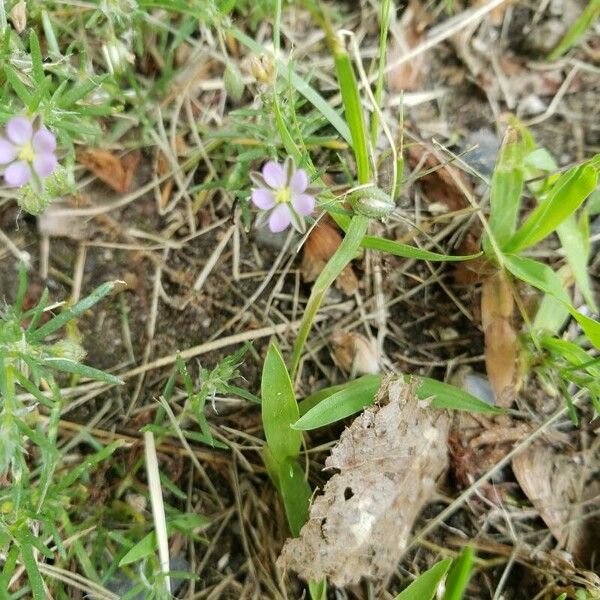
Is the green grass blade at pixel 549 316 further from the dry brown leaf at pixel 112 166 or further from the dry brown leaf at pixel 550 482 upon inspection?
the dry brown leaf at pixel 112 166

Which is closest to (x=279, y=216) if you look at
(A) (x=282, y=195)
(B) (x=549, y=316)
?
(A) (x=282, y=195)

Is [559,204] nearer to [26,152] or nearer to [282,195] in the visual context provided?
[282,195]

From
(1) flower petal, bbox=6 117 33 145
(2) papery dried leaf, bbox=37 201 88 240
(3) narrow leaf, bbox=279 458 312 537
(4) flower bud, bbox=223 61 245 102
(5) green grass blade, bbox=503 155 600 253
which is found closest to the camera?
(1) flower petal, bbox=6 117 33 145

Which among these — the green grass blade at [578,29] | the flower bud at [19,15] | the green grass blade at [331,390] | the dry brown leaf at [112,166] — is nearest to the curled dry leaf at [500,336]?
the green grass blade at [331,390]

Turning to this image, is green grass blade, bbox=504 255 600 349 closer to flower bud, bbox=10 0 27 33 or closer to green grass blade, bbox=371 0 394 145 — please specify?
green grass blade, bbox=371 0 394 145

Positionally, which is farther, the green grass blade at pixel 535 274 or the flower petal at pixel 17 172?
the green grass blade at pixel 535 274

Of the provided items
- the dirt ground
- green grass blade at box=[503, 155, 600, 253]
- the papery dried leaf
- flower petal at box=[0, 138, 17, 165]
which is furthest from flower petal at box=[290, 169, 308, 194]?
the papery dried leaf
